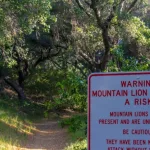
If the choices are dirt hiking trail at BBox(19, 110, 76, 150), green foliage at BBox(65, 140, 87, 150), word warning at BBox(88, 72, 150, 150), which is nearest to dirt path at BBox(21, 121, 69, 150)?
dirt hiking trail at BBox(19, 110, 76, 150)

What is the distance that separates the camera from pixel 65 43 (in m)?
24.6

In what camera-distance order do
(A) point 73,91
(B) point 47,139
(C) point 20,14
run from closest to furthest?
(A) point 73,91
(C) point 20,14
(B) point 47,139

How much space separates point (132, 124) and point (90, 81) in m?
0.48

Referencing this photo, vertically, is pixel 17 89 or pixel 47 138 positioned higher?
pixel 17 89

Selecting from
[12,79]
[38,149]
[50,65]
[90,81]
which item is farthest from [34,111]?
[90,81]

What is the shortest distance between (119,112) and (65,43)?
2155 cm

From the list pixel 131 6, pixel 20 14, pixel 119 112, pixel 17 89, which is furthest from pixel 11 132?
pixel 119 112

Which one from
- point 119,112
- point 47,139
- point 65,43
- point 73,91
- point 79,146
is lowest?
point 119,112

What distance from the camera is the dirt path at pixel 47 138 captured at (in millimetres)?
15222

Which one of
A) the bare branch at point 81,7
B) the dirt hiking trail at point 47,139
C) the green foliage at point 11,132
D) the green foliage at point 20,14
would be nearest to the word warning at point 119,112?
the green foliage at point 20,14

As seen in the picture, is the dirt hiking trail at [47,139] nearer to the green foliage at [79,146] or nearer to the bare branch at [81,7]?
the green foliage at [79,146]

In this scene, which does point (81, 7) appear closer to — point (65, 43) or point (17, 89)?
point (65, 43)

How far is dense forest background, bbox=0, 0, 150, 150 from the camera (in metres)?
11.3

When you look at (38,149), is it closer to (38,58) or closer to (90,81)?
(90,81)
